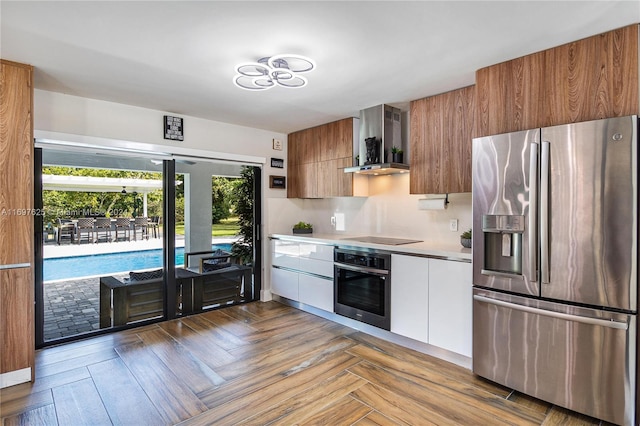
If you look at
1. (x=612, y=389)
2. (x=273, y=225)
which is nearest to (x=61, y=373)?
Result: (x=273, y=225)

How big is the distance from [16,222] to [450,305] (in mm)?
3472

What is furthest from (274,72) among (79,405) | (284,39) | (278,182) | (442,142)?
(79,405)

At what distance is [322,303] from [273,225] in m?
1.38

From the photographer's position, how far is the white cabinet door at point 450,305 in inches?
108

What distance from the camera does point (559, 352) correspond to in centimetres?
215

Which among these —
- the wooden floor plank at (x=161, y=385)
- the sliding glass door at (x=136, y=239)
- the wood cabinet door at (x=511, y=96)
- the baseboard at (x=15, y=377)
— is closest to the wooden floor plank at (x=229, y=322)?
the sliding glass door at (x=136, y=239)

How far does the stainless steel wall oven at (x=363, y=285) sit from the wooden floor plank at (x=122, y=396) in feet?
6.63

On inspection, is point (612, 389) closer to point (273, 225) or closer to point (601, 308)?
point (601, 308)

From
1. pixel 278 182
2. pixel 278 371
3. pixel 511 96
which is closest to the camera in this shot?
pixel 511 96

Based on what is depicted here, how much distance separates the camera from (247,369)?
2.76m

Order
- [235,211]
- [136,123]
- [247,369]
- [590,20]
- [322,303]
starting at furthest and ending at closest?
[235,211] < [322,303] < [136,123] < [247,369] < [590,20]

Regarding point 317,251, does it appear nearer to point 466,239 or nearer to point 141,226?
point 466,239

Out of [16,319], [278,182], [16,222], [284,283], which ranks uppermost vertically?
[278,182]

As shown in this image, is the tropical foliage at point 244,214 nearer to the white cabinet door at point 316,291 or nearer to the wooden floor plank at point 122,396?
the white cabinet door at point 316,291
